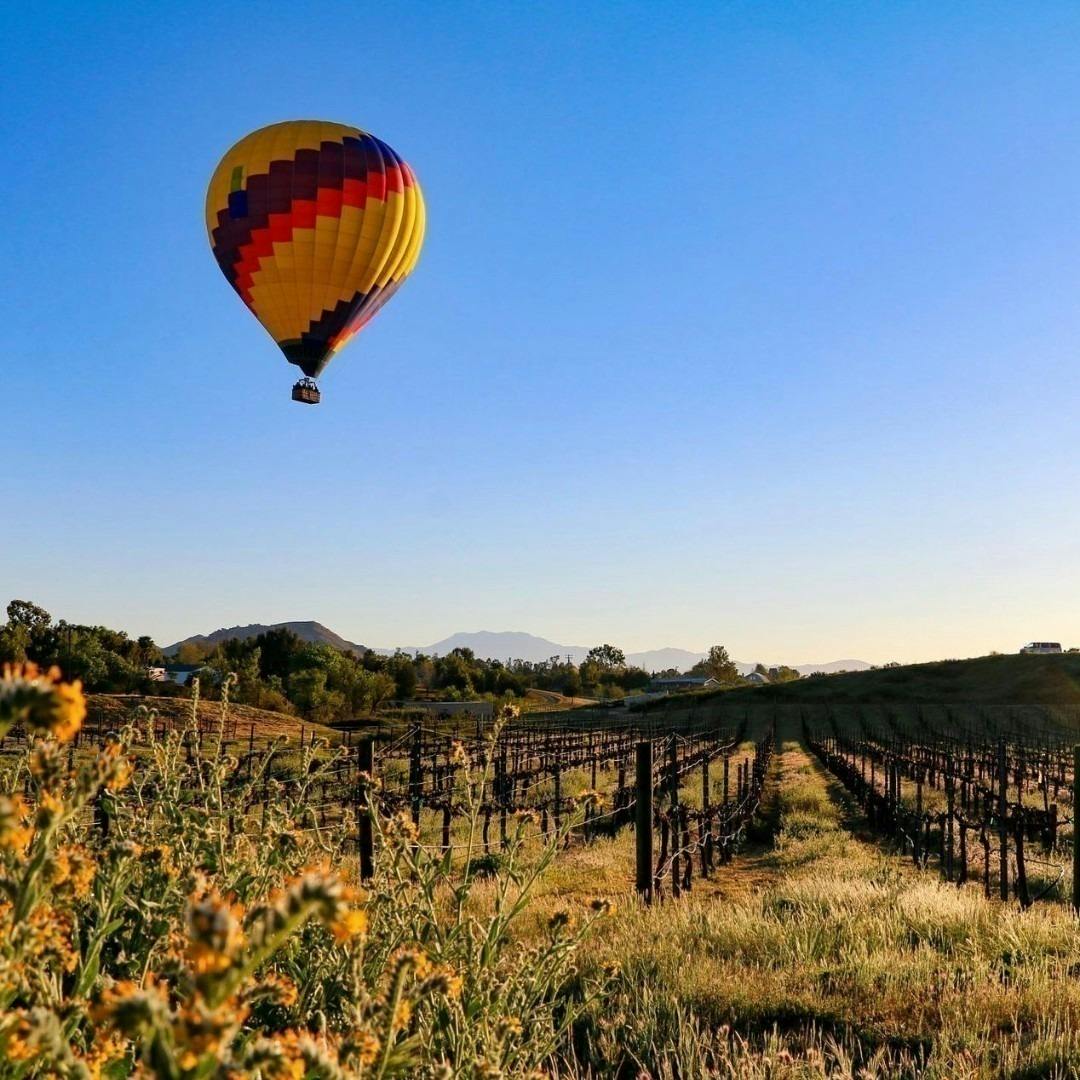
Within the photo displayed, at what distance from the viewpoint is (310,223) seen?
20.5m

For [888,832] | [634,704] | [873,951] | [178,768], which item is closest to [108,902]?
[178,768]

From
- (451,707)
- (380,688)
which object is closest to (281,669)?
(380,688)

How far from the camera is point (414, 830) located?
3268 millimetres

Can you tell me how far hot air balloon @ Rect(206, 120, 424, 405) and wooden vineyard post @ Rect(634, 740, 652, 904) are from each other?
1559 cm

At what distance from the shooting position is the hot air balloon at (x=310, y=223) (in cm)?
2059

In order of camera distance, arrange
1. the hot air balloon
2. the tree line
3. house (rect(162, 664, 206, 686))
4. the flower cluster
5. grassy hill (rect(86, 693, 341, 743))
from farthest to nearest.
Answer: house (rect(162, 664, 206, 686))
the tree line
grassy hill (rect(86, 693, 341, 743))
the hot air balloon
the flower cluster

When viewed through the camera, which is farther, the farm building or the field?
the farm building

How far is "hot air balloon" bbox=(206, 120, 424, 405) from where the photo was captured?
67.6 feet

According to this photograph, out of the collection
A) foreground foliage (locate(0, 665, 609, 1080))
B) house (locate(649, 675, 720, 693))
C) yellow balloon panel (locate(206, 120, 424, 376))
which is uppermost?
yellow balloon panel (locate(206, 120, 424, 376))

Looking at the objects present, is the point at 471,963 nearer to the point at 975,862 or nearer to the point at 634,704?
the point at 975,862

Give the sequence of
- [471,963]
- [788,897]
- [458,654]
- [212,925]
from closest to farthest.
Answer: [212,925] < [471,963] < [788,897] < [458,654]

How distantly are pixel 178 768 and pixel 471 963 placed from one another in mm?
2121

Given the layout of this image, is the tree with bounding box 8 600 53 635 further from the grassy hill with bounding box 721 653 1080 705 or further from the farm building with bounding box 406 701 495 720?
the grassy hill with bounding box 721 653 1080 705

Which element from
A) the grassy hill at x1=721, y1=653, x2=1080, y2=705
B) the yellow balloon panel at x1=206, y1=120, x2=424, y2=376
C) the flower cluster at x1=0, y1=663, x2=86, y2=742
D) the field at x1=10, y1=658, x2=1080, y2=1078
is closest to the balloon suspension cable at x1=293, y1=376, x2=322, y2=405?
the yellow balloon panel at x1=206, y1=120, x2=424, y2=376
